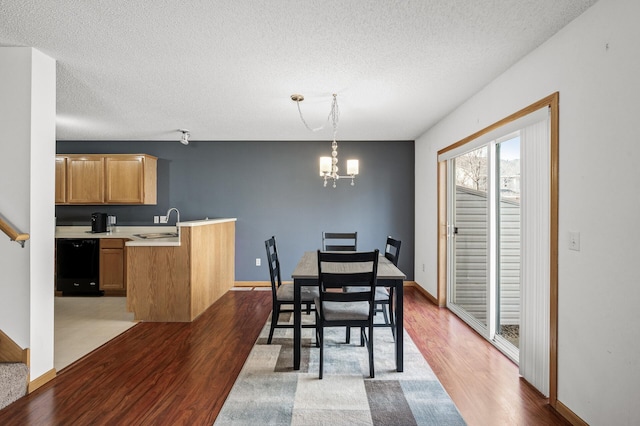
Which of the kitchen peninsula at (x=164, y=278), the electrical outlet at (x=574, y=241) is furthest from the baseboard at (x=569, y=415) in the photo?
the kitchen peninsula at (x=164, y=278)

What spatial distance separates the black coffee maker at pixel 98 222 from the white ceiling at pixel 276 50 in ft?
5.64

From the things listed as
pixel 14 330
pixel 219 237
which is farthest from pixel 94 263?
pixel 14 330

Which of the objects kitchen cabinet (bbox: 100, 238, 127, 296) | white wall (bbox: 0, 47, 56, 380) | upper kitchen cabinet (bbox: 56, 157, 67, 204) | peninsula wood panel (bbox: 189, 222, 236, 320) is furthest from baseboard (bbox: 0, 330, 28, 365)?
upper kitchen cabinet (bbox: 56, 157, 67, 204)

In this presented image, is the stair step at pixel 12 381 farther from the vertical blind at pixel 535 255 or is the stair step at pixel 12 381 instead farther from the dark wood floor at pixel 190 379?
the vertical blind at pixel 535 255

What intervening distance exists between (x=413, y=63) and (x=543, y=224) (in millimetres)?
1489

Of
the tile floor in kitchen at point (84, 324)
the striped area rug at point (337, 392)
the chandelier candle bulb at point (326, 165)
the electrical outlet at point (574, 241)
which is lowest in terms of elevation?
the tile floor in kitchen at point (84, 324)

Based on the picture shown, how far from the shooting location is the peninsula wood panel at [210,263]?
3.79 m

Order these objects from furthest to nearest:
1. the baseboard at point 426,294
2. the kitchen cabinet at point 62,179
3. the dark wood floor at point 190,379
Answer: the kitchen cabinet at point 62,179, the baseboard at point 426,294, the dark wood floor at point 190,379

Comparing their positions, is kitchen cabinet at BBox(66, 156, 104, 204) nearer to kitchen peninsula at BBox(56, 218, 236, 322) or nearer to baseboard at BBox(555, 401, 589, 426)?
kitchen peninsula at BBox(56, 218, 236, 322)

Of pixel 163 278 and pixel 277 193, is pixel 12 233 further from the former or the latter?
pixel 277 193

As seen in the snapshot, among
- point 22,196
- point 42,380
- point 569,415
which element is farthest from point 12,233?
point 569,415

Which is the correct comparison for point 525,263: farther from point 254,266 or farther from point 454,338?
point 254,266

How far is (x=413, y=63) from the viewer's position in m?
2.54

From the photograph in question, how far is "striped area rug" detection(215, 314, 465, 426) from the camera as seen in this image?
6.36ft
